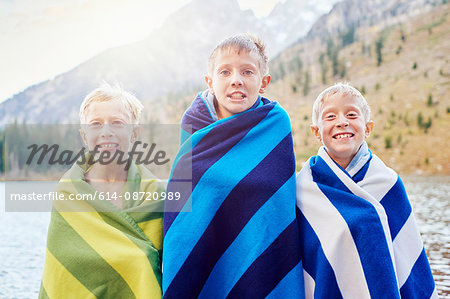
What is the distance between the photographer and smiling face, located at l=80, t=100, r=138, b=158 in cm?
265

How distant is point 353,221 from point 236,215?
689 millimetres

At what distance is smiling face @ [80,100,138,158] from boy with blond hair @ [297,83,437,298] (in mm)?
1230

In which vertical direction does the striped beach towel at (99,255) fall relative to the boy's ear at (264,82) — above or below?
below

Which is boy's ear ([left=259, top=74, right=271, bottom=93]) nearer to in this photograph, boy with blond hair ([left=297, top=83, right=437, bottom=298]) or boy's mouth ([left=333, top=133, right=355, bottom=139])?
boy with blond hair ([left=297, top=83, right=437, bottom=298])

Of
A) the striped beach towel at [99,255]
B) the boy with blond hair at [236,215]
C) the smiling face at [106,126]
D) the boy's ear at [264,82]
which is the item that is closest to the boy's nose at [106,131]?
the smiling face at [106,126]

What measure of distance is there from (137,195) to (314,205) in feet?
3.78

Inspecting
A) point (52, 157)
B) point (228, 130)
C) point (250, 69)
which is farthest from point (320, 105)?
point (52, 157)

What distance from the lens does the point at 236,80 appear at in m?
2.51

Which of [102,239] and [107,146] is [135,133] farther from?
[102,239]

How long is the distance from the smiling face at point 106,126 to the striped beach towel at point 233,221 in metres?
→ 0.50

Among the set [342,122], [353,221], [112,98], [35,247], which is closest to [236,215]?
[353,221]

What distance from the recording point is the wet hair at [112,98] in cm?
270

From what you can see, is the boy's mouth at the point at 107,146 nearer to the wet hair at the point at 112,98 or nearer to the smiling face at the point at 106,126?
the smiling face at the point at 106,126

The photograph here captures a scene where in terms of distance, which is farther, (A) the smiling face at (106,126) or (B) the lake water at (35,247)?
(B) the lake water at (35,247)
